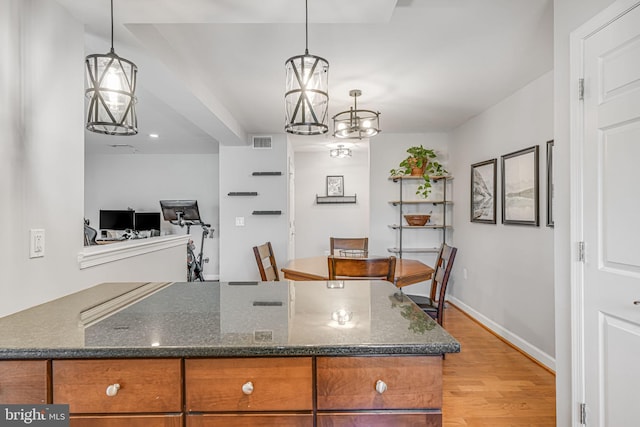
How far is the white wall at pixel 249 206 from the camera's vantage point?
4.95m

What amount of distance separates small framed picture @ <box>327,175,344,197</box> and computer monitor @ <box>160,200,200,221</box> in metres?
2.32

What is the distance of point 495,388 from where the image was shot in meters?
2.53

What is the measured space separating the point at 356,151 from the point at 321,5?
455 cm

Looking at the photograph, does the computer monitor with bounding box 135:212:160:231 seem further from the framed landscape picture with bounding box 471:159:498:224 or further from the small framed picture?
the framed landscape picture with bounding box 471:159:498:224

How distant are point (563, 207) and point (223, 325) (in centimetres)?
172

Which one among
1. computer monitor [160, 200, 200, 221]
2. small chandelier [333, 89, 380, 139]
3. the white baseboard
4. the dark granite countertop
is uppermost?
small chandelier [333, 89, 380, 139]

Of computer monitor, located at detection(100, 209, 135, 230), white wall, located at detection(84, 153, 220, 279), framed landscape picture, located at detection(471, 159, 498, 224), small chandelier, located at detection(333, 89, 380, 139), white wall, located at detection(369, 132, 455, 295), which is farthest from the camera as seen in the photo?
white wall, located at detection(84, 153, 220, 279)

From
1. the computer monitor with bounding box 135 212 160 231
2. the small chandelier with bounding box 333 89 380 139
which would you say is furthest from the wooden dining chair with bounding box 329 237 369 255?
the computer monitor with bounding box 135 212 160 231

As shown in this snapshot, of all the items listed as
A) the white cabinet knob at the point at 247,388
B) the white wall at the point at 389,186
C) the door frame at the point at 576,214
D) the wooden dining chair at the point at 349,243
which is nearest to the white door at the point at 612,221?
the door frame at the point at 576,214

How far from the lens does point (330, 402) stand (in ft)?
3.18

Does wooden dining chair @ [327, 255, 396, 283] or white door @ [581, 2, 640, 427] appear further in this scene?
wooden dining chair @ [327, 255, 396, 283]

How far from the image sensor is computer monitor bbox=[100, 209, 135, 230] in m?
6.43

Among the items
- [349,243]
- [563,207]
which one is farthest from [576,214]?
[349,243]

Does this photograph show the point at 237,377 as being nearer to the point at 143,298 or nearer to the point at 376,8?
the point at 143,298
